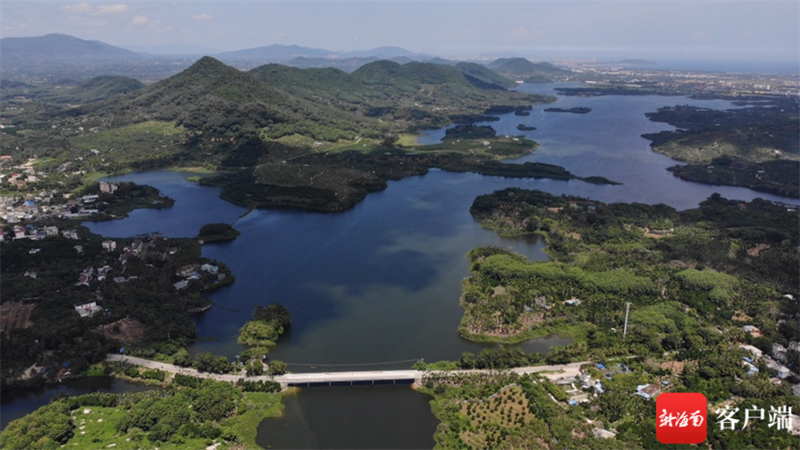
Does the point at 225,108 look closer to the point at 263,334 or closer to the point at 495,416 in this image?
the point at 263,334

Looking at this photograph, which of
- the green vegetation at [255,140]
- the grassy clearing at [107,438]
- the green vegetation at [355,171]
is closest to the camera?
the grassy clearing at [107,438]

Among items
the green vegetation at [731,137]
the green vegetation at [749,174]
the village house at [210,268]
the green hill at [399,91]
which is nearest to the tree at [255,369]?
the village house at [210,268]

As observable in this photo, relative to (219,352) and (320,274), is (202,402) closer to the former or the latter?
(219,352)

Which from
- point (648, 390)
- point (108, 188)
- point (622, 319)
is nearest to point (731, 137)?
point (622, 319)

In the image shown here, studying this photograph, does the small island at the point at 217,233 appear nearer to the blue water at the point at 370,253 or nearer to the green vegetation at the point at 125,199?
the blue water at the point at 370,253

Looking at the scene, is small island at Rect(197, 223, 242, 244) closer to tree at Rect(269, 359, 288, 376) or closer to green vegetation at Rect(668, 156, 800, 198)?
tree at Rect(269, 359, 288, 376)
